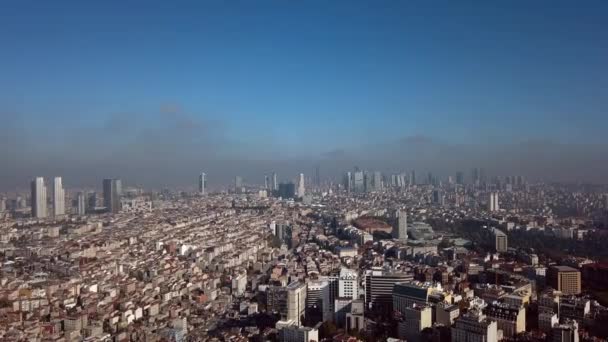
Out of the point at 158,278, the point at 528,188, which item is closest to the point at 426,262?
the point at 158,278

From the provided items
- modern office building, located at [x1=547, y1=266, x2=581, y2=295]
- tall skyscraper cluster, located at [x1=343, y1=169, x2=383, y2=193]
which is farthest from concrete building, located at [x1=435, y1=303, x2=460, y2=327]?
tall skyscraper cluster, located at [x1=343, y1=169, x2=383, y2=193]

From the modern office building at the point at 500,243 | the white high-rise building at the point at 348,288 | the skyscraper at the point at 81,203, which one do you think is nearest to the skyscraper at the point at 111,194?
the skyscraper at the point at 81,203

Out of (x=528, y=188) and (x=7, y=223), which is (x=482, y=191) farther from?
(x=7, y=223)

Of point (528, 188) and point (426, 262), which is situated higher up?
point (528, 188)

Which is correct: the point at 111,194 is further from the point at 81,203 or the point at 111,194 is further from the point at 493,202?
the point at 493,202

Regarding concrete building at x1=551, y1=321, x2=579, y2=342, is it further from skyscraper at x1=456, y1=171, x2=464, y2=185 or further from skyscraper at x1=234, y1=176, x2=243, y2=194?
skyscraper at x1=234, y1=176, x2=243, y2=194

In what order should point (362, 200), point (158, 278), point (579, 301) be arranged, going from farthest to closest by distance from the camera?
point (362, 200)
point (158, 278)
point (579, 301)
